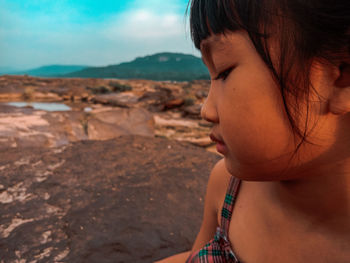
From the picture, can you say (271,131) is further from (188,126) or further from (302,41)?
(188,126)

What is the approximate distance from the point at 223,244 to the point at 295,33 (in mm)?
713

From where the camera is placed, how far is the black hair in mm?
460

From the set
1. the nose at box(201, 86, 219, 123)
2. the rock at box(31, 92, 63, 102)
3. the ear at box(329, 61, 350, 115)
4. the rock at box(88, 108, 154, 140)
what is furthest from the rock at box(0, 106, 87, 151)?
the rock at box(31, 92, 63, 102)

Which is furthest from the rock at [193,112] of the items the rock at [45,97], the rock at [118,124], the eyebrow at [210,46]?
the eyebrow at [210,46]

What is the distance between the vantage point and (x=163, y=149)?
8.43 ft

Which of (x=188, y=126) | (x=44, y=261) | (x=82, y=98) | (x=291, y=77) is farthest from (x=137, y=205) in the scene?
(x=82, y=98)

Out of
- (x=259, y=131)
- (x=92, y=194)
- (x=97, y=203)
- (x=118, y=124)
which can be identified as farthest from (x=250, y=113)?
(x=118, y=124)

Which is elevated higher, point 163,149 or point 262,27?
point 262,27

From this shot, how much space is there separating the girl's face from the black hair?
2 cm

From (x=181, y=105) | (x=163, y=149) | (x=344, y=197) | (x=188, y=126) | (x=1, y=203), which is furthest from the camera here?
(x=181, y=105)

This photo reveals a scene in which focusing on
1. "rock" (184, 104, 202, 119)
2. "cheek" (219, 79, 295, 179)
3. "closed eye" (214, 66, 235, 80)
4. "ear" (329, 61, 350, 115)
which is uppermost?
"closed eye" (214, 66, 235, 80)

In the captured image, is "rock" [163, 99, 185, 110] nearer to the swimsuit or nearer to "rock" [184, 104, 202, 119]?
"rock" [184, 104, 202, 119]

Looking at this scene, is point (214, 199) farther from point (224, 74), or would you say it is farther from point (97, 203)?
point (97, 203)

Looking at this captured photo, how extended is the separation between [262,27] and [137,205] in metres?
1.31
